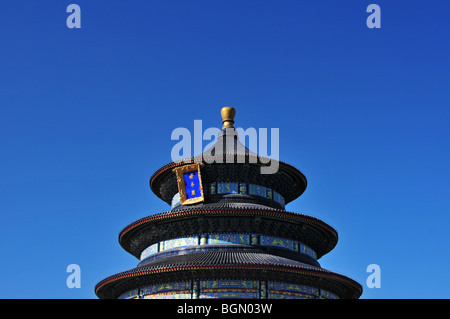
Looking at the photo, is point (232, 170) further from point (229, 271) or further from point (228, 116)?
point (229, 271)

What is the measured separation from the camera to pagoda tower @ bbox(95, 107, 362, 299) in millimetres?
27391

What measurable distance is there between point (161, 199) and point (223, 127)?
22.8 ft

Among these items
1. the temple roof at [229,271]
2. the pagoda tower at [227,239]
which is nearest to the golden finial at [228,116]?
the pagoda tower at [227,239]

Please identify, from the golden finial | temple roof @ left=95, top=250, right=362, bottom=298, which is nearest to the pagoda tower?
temple roof @ left=95, top=250, right=362, bottom=298

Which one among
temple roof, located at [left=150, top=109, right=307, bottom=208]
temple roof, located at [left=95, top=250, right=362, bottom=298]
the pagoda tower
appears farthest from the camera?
temple roof, located at [left=150, top=109, right=307, bottom=208]

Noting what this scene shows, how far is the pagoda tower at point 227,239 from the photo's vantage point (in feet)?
89.9

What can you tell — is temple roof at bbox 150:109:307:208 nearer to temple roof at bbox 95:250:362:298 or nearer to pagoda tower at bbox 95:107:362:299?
pagoda tower at bbox 95:107:362:299

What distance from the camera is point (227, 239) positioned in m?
29.8

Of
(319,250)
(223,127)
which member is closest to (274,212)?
(319,250)

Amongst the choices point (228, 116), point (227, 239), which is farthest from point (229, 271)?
point (228, 116)

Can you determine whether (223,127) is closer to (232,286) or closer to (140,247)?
(140,247)

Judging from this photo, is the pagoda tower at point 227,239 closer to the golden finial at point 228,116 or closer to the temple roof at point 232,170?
the temple roof at point 232,170

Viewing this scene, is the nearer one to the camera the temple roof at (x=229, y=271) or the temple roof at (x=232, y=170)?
the temple roof at (x=229, y=271)
